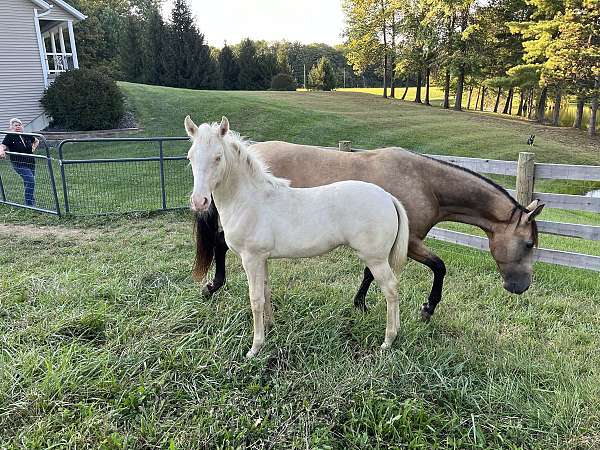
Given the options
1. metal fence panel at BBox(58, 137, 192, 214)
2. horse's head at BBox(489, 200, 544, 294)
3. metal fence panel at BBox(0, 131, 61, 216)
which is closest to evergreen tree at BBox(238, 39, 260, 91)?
metal fence panel at BBox(58, 137, 192, 214)

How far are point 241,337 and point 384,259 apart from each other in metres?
1.20

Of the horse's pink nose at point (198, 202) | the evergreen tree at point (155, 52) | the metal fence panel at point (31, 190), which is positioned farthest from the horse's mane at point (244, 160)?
the evergreen tree at point (155, 52)

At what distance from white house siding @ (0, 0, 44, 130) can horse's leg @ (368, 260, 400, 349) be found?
16.6 m

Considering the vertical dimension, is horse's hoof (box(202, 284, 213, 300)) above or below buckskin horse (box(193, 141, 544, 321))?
below

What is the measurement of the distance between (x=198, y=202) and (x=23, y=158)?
670 centimetres

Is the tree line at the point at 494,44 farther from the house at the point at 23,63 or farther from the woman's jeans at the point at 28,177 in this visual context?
the house at the point at 23,63

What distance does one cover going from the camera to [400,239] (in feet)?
9.56

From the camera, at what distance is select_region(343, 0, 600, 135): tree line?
684 inches

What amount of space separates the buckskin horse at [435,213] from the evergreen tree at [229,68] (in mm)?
31598

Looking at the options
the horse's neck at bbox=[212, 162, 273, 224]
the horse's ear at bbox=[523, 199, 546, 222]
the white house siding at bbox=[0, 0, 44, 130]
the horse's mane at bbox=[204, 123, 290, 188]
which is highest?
the white house siding at bbox=[0, 0, 44, 130]

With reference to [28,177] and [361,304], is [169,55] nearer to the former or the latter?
[28,177]

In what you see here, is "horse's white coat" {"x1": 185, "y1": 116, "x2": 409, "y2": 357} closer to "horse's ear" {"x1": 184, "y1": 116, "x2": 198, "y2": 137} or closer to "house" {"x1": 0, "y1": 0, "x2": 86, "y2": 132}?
"horse's ear" {"x1": 184, "y1": 116, "x2": 198, "y2": 137}

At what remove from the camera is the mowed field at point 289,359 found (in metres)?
2.26

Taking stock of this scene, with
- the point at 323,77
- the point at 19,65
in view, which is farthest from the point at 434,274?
the point at 323,77
